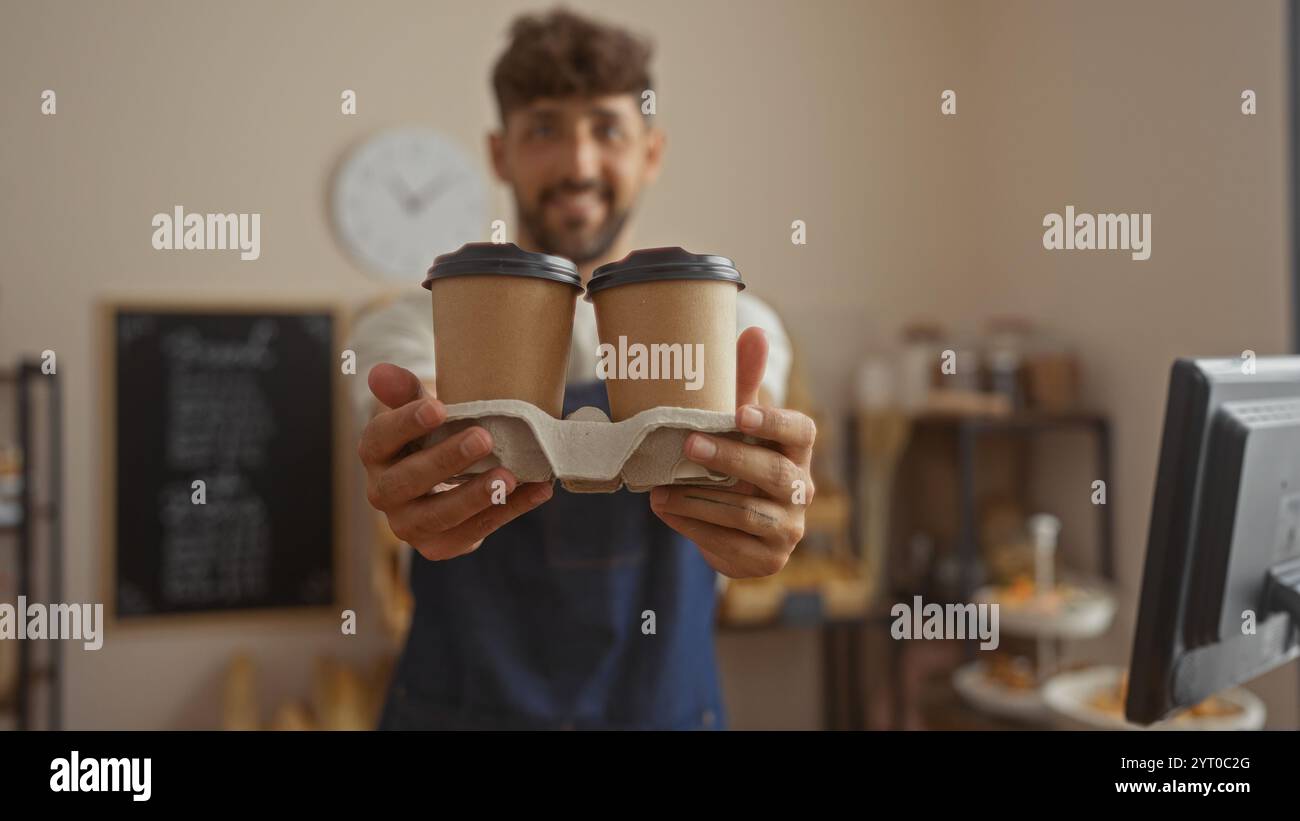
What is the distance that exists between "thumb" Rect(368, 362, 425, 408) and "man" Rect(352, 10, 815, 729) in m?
0.39

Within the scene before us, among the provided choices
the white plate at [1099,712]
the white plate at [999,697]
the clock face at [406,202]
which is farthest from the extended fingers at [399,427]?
the clock face at [406,202]

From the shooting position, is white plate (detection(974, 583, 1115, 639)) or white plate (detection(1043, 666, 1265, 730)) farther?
white plate (detection(974, 583, 1115, 639))

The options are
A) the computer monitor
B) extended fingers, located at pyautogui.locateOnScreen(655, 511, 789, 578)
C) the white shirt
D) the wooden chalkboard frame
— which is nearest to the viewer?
extended fingers, located at pyautogui.locateOnScreen(655, 511, 789, 578)

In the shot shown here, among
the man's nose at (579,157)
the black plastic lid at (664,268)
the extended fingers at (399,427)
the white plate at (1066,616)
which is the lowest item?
the white plate at (1066,616)

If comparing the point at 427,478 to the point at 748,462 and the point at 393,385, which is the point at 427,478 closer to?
the point at 393,385

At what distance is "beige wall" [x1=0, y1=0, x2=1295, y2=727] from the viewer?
82.1 inches

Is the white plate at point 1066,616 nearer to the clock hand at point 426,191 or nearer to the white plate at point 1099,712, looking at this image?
the white plate at point 1099,712

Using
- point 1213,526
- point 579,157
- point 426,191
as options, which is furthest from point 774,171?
point 1213,526

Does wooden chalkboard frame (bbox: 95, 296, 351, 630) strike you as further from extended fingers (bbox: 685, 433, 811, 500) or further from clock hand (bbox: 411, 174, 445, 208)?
extended fingers (bbox: 685, 433, 811, 500)

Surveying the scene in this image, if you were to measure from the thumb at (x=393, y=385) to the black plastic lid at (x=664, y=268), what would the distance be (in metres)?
0.15

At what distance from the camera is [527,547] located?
1312 millimetres

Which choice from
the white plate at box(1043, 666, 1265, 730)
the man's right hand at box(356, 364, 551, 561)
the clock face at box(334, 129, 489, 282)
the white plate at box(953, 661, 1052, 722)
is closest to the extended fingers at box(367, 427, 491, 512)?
the man's right hand at box(356, 364, 551, 561)

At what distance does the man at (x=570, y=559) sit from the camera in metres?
1.11
